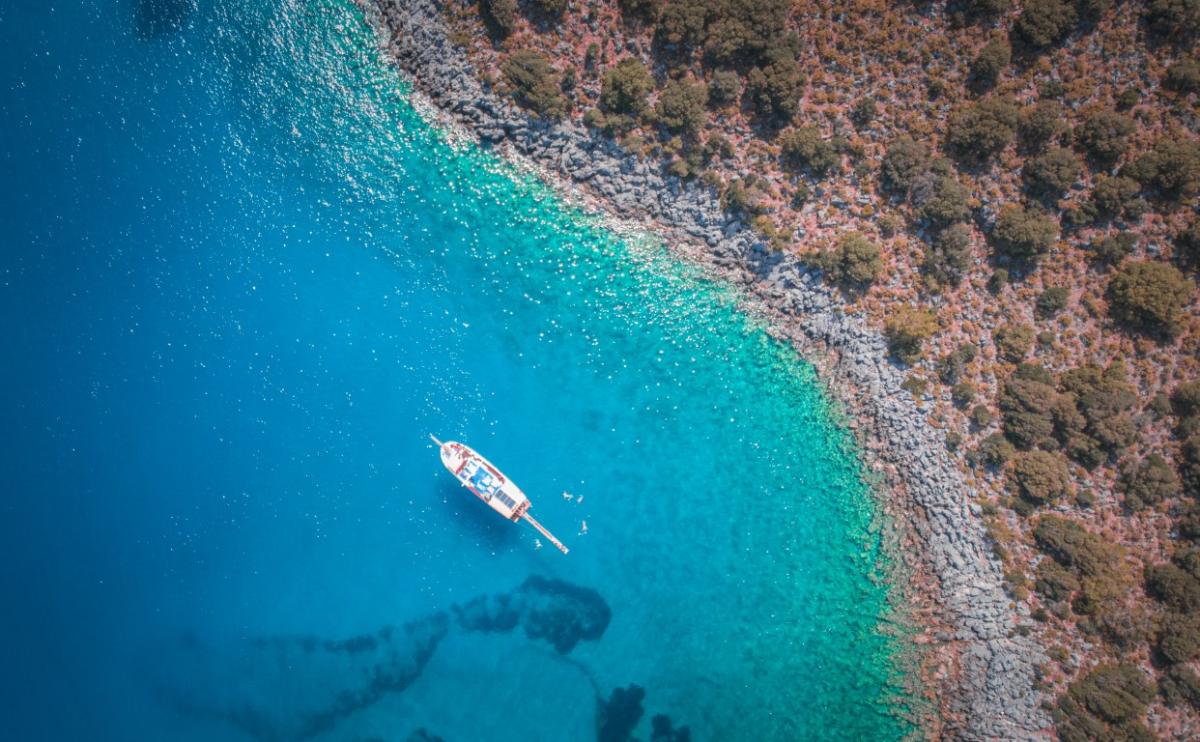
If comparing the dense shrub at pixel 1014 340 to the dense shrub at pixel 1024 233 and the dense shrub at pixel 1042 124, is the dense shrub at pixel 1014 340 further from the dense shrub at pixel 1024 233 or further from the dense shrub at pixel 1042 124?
the dense shrub at pixel 1042 124

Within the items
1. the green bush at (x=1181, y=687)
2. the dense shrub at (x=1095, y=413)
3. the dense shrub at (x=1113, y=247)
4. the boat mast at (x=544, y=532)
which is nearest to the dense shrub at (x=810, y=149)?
the dense shrub at (x=1113, y=247)

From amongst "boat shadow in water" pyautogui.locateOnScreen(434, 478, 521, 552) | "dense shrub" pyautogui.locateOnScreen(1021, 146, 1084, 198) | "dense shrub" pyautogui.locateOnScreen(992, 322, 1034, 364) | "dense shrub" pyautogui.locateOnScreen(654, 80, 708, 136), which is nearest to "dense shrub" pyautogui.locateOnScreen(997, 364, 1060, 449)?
"dense shrub" pyautogui.locateOnScreen(992, 322, 1034, 364)

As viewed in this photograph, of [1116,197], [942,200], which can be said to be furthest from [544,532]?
[1116,197]

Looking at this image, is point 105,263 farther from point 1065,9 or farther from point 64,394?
point 1065,9

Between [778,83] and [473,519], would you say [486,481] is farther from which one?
[778,83]

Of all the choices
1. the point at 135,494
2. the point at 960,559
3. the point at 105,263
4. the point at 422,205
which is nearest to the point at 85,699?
the point at 135,494

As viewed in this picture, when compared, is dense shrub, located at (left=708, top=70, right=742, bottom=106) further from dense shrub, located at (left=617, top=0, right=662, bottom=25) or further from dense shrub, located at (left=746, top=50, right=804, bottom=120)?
dense shrub, located at (left=617, top=0, right=662, bottom=25)

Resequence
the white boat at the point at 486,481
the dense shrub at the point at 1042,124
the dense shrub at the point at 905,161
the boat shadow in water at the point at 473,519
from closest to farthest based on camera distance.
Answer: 1. the dense shrub at the point at 1042,124
2. the dense shrub at the point at 905,161
3. the white boat at the point at 486,481
4. the boat shadow in water at the point at 473,519
